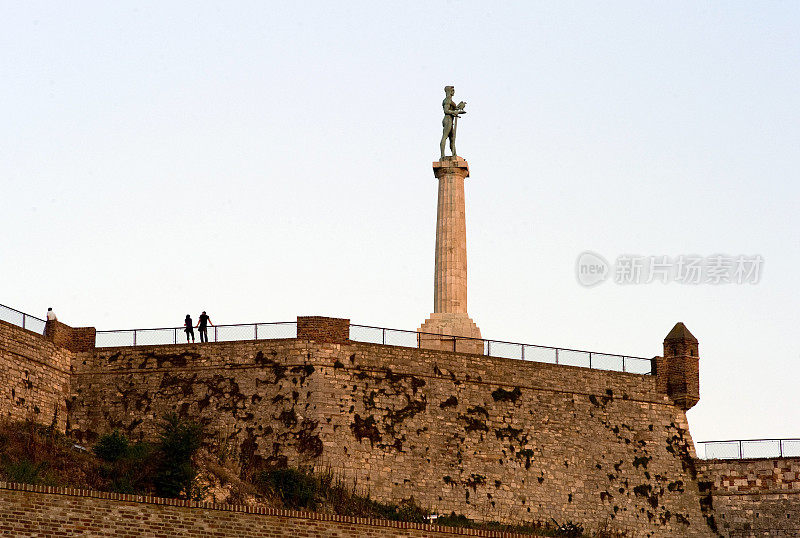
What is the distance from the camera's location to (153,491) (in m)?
40.6

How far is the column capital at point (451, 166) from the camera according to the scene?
5681cm

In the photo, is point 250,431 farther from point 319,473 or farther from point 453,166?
point 453,166

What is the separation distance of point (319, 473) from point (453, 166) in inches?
619

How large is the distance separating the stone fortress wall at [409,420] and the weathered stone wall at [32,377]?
0.24 ft

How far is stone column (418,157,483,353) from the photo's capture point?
178ft

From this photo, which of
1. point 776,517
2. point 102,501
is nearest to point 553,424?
point 776,517

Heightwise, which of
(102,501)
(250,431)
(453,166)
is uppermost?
(453,166)

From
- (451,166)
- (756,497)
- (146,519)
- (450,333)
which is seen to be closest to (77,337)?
(450,333)

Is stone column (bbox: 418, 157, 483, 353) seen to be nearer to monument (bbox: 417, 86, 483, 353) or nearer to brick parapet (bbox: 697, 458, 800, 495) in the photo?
monument (bbox: 417, 86, 483, 353)

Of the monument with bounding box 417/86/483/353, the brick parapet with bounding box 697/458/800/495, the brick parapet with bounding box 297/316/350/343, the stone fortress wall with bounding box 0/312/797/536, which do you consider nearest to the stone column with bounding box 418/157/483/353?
the monument with bounding box 417/86/483/353

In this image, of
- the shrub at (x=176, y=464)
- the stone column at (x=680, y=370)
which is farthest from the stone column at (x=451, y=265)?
the shrub at (x=176, y=464)

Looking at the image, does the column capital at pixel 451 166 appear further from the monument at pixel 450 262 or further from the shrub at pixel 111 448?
the shrub at pixel 111 448

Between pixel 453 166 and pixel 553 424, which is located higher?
pixel 453 166

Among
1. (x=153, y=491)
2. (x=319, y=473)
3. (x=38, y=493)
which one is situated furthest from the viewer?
(x=319, y=473)
